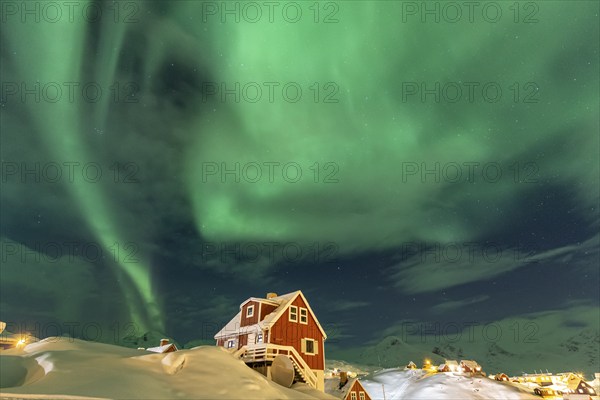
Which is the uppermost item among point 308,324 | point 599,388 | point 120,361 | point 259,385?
point 308,324

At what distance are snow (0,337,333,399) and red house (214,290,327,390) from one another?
1267 centimetres

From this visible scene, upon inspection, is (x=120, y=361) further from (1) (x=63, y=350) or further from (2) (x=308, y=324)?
(2) (x=308, y=324)

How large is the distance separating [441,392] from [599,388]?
344 ft

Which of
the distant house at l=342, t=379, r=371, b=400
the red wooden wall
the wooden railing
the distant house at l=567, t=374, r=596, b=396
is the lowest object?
the distant house at l=567, t=374, r=596, b=396

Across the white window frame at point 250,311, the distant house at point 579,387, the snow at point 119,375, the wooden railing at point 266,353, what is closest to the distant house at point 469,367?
the distant house at point 579,387

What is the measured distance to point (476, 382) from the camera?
8981 cm

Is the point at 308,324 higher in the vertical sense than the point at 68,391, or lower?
higher

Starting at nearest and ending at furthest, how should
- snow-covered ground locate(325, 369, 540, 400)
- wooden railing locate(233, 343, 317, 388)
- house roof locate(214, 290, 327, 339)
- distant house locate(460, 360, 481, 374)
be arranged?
1. wooden railing locate(233, 343, 317, 388)
2. house roof locate(214, 290, 327, 339)
3. snow-covered ground locate(325, 369, 540, 400)
4. distant house locate(460, 360, 481, 374)

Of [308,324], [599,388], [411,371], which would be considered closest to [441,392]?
[411,371]

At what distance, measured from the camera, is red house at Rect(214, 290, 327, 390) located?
2845cm

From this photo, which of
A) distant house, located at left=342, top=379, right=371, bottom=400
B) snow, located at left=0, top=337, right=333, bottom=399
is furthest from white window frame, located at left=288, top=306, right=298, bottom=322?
snow, located at left=0, top=337, right=333, bottom=399

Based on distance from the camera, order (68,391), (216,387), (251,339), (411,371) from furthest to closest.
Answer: (411,371) < (251,339) < (216,387) < (68,391)

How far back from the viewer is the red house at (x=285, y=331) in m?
28.5

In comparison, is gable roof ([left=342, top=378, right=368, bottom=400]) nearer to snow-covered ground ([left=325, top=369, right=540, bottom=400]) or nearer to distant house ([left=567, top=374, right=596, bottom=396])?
snow-covered ground ([left=325, top=369, right=540, bottom=400])
